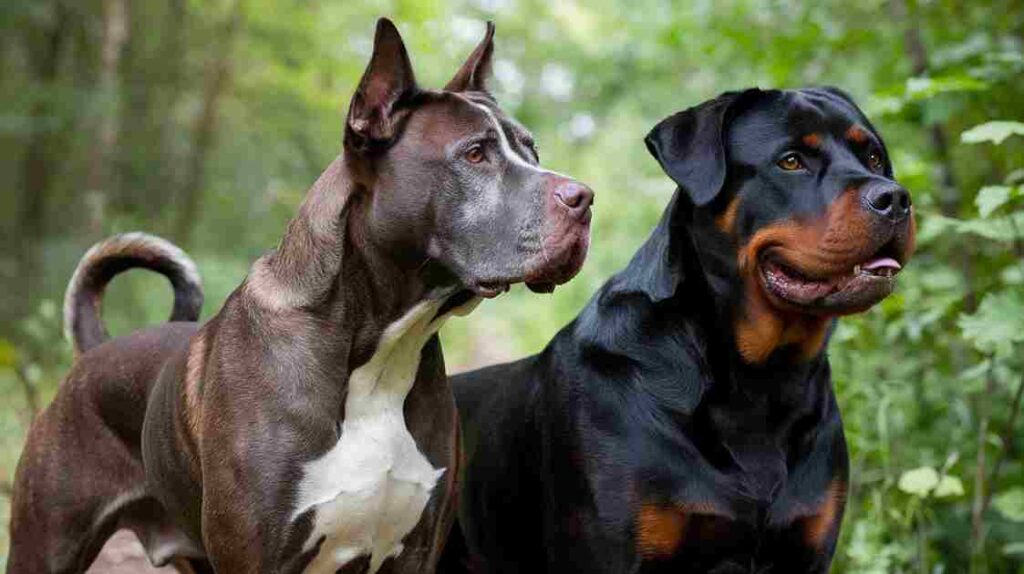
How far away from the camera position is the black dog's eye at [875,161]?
4.10m

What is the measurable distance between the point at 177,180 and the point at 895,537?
12392mm

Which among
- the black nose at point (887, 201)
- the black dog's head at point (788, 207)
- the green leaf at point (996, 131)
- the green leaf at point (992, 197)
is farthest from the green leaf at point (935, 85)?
the black nose at point (887, 201)

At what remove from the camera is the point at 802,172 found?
12.8 feet

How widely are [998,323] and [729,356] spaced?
1234 millimetres

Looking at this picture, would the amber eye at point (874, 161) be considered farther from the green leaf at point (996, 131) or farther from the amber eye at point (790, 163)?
the green leaf at point (996, 131)

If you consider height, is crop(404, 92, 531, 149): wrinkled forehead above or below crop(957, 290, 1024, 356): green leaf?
above

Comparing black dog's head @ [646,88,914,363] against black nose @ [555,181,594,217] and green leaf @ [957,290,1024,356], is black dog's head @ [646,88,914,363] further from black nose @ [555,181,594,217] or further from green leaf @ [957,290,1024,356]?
green leaf @ [957,290,1024,356]

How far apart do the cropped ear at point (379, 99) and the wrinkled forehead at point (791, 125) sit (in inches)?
42.7

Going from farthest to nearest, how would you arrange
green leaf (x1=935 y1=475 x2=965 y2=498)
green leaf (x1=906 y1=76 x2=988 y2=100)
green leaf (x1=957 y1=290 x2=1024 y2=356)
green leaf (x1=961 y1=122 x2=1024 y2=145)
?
green leaf (x1=935 y1=475 x2=965 y2=498) → green leaf (x1=906 y1=76 x2=988 y2=100) → green leaf (x1=957 y1=290 x2=1024 y2=356) → green leaf (x1=961 y1=122 x2=1024 y2=145)

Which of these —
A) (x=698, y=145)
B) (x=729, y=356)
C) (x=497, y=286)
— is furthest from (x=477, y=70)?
(x=729, y=356)

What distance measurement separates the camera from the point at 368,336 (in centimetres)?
377

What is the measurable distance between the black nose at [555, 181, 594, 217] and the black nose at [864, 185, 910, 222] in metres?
0.84

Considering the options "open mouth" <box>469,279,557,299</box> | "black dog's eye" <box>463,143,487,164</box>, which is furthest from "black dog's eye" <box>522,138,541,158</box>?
"open mouth" <box>469,279,557,299</box>

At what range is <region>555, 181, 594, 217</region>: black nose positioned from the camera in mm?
3488
